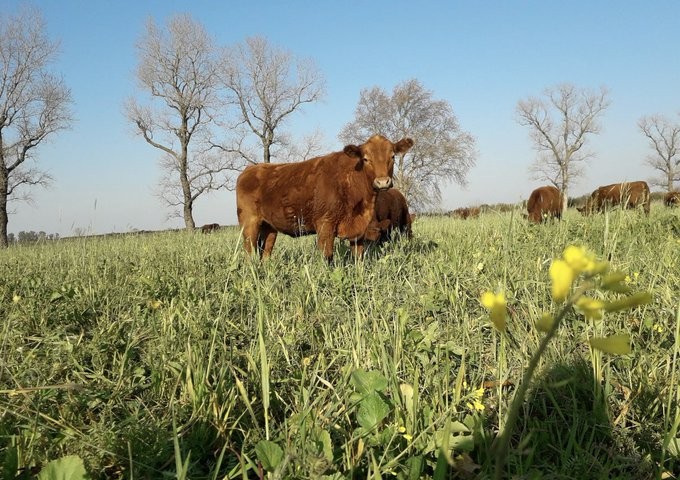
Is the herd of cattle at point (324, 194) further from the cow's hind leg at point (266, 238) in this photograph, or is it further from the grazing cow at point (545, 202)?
the grazing cow at point (545, 202)

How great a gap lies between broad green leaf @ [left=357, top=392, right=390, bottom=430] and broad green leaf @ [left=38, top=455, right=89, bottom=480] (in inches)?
29.6

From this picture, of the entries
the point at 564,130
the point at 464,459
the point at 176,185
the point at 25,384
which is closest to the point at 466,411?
the point at 464,459

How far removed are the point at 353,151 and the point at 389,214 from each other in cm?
337

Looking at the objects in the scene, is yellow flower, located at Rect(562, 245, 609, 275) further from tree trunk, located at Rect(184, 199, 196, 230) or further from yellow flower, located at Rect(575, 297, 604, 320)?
tree trunk, located at Rect(184, 199, 196, 230)

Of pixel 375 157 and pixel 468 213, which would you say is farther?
pixel 468 213

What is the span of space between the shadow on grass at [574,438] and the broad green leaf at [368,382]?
0.43m

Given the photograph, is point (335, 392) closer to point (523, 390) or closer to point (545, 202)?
point (523, 390)

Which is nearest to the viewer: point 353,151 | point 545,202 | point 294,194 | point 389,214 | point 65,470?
point 65,470

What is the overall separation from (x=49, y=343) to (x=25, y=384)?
1.81ft

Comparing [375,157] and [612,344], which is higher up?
[375,157]

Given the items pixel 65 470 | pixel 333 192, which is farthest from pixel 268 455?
pixel 333 192

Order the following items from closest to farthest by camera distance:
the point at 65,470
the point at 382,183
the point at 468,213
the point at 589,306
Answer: the point at 589,306 → the point at 65,470 → the point at 382,183 → the point at 468,213

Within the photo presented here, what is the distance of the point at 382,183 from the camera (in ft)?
18.7

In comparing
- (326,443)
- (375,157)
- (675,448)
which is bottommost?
(675,448)
